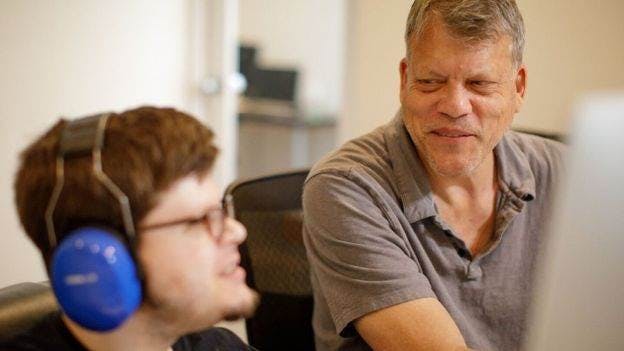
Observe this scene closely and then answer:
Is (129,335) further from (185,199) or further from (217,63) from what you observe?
(217,63)

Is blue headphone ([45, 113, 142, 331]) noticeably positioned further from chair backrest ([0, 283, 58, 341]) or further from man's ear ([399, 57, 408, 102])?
man's ear ([399, 57, 408, 102])

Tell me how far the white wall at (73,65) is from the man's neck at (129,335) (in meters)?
1.16

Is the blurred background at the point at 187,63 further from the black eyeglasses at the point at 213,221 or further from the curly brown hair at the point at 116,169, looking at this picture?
the black eyeglasses at the point at 213,221

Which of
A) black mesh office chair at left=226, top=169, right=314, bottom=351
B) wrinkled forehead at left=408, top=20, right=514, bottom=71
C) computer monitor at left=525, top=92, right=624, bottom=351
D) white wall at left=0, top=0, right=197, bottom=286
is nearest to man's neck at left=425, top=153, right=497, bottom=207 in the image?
wrinkled forehead at left=408, top=20, right=514, bottom=71

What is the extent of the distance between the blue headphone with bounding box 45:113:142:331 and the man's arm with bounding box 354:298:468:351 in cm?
48

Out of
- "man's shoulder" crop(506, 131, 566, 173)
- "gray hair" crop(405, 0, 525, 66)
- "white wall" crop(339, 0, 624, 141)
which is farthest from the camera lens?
"white wall" crop(339, 0, 624, 141)

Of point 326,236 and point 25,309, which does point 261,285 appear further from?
point 25,309

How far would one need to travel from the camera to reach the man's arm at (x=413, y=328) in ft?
3.76

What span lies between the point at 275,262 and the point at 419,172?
378 millimetres

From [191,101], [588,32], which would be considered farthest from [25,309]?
[191,101]

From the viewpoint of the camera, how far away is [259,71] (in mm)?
4781

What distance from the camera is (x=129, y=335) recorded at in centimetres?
92

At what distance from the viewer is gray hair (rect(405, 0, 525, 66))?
1.25m

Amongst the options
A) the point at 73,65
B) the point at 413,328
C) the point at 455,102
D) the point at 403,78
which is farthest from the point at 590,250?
the point at 73,65
